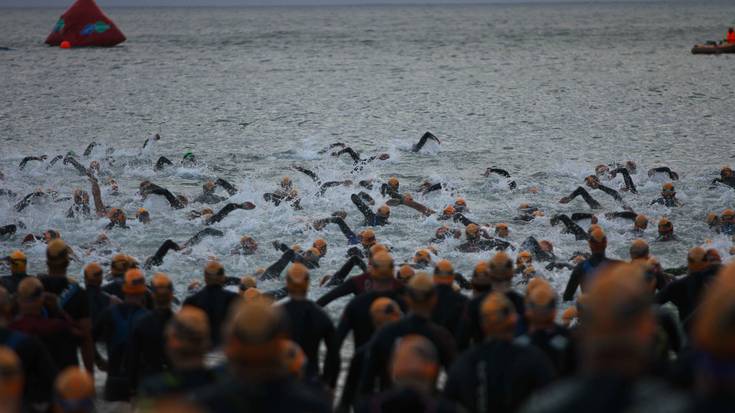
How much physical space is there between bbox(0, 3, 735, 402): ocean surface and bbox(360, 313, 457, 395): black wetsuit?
26.3 feet

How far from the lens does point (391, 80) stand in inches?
2872

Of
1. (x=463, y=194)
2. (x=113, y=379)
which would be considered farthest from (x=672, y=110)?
(x=113, y=379)

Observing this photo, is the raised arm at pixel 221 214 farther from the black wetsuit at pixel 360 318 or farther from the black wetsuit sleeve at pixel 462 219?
the black wetsuit at pixel 360 318

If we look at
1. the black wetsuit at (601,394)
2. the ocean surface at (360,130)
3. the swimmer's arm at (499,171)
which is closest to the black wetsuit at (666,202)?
the ocean surface at (360,130)

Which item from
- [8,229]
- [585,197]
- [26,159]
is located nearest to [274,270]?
[8,229]

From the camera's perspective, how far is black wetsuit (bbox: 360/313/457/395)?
264 inches

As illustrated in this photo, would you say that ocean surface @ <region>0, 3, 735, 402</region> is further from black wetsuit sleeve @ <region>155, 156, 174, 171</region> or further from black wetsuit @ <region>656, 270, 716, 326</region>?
black wetsuit @ <region>656, 270, 716, 326</region>

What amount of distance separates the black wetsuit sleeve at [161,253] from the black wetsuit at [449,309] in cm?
747

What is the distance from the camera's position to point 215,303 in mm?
8867

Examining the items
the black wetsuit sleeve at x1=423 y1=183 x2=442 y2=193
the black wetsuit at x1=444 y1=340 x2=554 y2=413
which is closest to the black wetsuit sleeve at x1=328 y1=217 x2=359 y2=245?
the black wetsuit sleeve at x1=423 y1=183 x2=442 y2=193

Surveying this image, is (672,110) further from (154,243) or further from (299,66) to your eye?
(299,66)

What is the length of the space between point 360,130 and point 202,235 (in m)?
26.3

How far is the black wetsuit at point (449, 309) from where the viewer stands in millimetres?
8805

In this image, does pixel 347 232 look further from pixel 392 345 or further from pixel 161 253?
pixel 392 345
